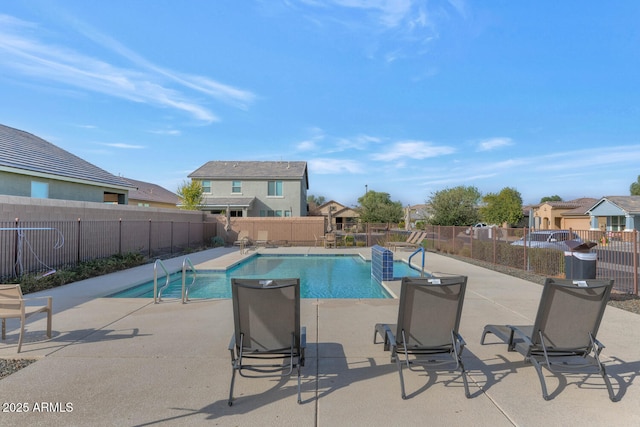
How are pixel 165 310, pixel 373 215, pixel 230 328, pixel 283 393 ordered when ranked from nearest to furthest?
pixel 283 393
pixel 230 328
pixel 165 310
pixel 373 215

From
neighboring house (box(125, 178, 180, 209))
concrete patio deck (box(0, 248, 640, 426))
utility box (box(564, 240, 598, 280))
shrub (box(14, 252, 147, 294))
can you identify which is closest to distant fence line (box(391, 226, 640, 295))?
utility box (box(564, 240, 598, 280))

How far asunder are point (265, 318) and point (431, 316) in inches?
64.7

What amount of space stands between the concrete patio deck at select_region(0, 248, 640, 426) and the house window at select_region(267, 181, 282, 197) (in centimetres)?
2477

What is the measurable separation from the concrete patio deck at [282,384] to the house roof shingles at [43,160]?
9.57 m

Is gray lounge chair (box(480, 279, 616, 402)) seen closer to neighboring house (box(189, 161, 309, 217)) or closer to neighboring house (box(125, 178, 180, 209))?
neighboring house (box(189, 161, 309, 217))

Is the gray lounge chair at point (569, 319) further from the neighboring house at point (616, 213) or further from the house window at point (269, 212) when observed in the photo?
the neighboring house at point (616, 213)

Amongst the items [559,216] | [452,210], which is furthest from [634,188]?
[452,210]

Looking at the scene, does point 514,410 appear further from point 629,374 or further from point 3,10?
point 3,10

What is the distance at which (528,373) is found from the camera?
3.67 metres

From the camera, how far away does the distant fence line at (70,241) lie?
8570mm

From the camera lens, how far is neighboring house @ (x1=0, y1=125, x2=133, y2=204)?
460 inches

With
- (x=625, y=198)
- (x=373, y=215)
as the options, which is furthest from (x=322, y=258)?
(x=625, y=198)

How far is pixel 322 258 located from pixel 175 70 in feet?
35.5

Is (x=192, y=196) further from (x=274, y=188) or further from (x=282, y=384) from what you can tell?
(x=282, y=384)
